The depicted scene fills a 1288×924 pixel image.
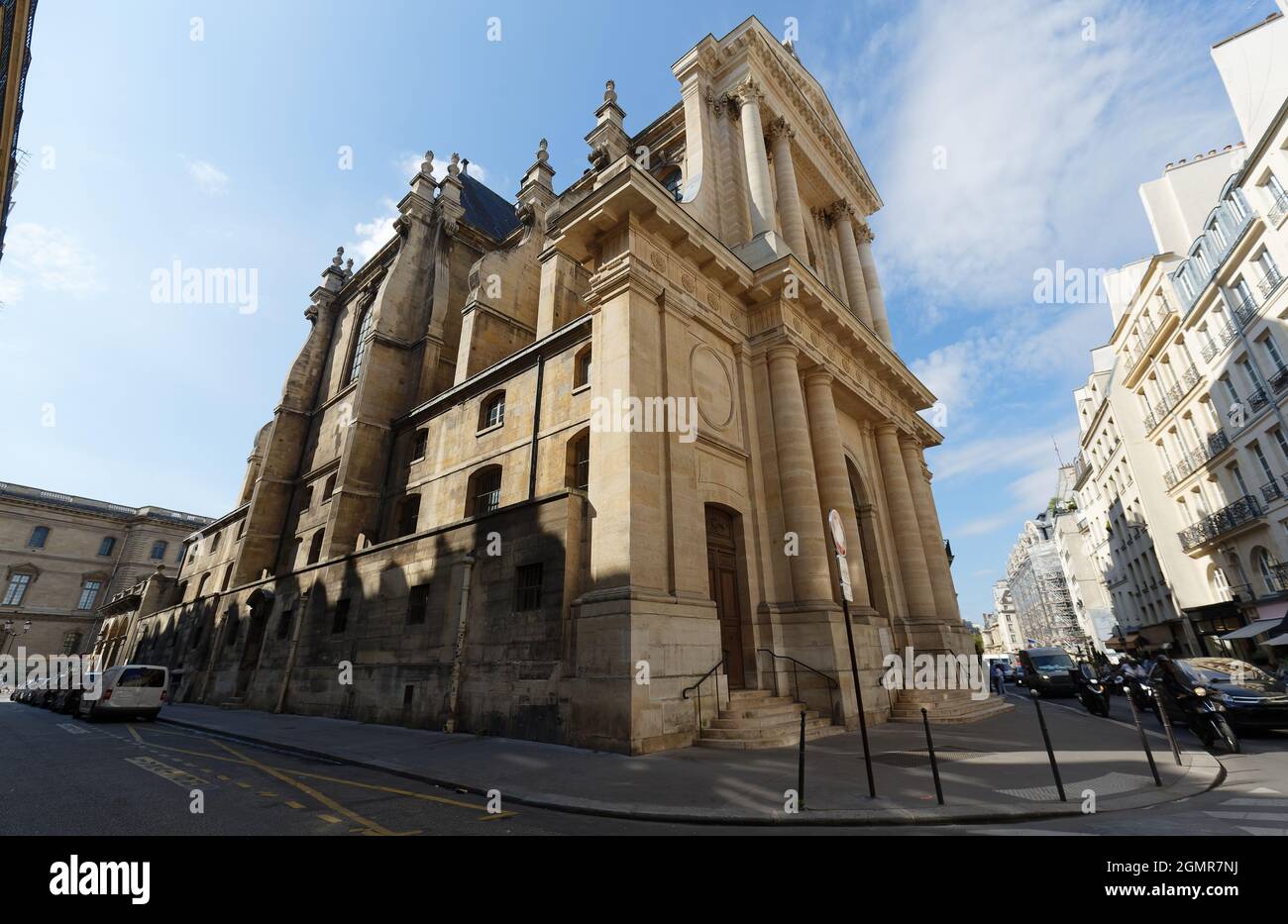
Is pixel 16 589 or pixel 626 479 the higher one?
pixel 16 589

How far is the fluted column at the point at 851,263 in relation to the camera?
82.1 feet

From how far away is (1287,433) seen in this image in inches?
749

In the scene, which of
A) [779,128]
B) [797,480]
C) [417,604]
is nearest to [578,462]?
[417,604]

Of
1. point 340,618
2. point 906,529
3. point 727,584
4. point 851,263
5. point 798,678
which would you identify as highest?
point 851,263

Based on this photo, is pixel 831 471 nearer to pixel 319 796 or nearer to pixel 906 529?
pixel 906 529

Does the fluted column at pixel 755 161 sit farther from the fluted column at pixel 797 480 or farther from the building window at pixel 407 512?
the building window at pixel 407 512

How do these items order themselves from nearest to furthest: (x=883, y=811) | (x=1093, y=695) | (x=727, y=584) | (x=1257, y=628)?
(x=883, y=811)
(x=727, y=584)
(x=1093, y=695)
(x=1257, y=628)

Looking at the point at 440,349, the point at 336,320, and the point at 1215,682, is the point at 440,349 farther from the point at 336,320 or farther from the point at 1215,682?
the point at 1215,682

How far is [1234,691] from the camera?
9.87 m

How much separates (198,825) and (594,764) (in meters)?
4.52

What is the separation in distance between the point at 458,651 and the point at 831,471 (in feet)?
35.7

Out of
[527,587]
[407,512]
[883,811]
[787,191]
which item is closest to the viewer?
[883,811]

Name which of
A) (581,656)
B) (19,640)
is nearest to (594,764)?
(581,656)

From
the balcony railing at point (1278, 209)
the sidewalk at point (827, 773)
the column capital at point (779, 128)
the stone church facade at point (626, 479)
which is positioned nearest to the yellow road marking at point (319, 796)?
the sidewalk at point (827, 773)
